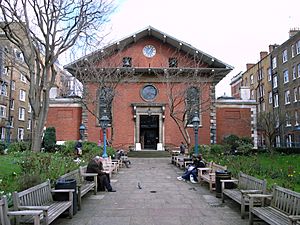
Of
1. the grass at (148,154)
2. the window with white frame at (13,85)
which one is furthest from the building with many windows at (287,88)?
the window with white frame at (13,85)

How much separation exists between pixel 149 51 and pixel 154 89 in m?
3.53

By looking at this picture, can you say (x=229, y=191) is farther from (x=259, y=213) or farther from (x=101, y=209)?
(x=101, y=209)

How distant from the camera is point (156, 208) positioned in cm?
846

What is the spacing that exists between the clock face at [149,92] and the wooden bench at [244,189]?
21779 mm

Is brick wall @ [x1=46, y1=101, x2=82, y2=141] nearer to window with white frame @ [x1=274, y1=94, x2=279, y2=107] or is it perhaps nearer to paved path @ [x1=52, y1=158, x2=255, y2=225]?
paved path @ [x1=52, y1=158, x2=255, y2=225]

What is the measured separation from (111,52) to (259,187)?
23.8 meters

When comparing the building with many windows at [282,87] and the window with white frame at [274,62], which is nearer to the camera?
the building with many windows at [282,87]

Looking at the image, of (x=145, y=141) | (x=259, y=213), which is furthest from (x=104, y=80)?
(x=259, y=213)

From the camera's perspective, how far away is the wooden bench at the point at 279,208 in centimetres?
572

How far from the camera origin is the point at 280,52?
44312mm

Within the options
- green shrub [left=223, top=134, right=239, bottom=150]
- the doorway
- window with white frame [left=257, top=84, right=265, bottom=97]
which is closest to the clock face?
the doorway

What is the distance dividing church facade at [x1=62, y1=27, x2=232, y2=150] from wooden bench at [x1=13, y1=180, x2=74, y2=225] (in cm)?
2185

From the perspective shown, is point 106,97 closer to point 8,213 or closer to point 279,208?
point 279,208

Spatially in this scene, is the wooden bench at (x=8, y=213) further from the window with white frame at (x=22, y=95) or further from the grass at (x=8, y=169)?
the window with white frame at (x=22, y=95)
